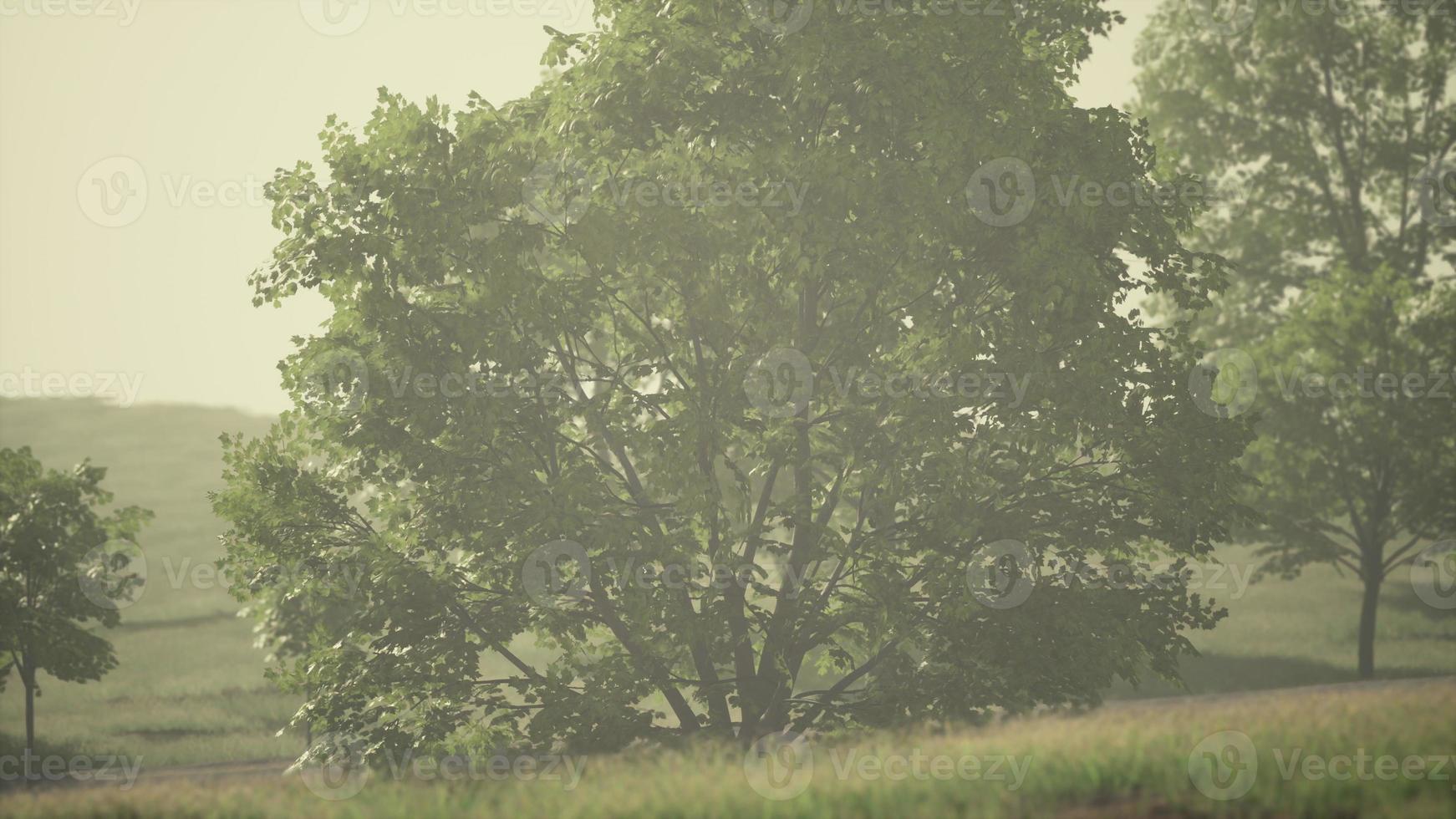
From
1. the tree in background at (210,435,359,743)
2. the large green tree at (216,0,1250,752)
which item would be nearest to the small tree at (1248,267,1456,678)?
the large green tree at (216,0,1250,752)

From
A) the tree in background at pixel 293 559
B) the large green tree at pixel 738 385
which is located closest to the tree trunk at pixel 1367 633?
the large green tree at pixel 738 385

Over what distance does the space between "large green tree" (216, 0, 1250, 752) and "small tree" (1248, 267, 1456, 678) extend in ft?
49.1

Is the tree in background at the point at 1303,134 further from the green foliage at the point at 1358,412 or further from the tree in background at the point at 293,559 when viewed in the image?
the tree in background at the point at 293,559

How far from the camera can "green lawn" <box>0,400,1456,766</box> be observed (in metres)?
23.2

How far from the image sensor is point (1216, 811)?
6.68 metres

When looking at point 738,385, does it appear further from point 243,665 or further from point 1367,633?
point 243,665

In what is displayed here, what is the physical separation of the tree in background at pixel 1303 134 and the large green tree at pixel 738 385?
20.7 meters

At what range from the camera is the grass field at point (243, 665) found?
71.2 feet

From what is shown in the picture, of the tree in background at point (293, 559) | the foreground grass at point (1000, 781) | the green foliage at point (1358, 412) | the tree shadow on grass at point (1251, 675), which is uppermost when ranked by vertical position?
the green foliage at point (1358, 412)

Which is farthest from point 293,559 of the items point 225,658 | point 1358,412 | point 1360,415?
point 1360,415

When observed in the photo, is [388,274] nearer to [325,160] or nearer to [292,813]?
[325,160]

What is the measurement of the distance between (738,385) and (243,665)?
2336 cm

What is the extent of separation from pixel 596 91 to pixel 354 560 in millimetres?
6010

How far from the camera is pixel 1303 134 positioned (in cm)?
3062
